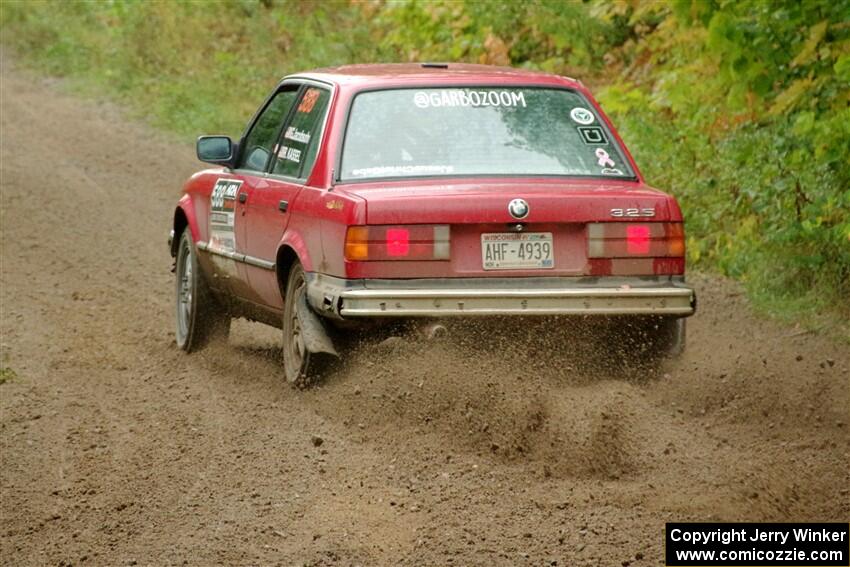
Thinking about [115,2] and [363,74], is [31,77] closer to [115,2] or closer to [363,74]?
[115,2]

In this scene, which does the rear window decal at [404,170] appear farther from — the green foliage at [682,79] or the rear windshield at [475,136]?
the green foliage at [682,79]

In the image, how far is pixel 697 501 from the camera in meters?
5.39

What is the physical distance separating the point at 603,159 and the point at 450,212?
1044 millimetres

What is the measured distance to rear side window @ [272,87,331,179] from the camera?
A: 7.62m

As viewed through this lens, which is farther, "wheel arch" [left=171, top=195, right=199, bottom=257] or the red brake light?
"wheel arch" [left=171, top=195, right=199, bottom=257]

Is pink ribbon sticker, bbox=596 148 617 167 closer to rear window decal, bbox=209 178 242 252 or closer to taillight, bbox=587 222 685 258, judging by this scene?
taillight, bbox=587 222 685 258

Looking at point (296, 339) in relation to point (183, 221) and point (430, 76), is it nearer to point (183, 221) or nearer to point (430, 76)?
point (430, 76)

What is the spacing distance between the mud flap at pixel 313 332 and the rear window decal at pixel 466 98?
3.67ft

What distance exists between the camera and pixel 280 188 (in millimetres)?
7836

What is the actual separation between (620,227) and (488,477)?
1562mm

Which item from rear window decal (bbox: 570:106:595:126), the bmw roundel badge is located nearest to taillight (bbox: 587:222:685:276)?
the bmw roundel badge

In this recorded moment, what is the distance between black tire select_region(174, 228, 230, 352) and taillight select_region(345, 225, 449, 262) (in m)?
2.71

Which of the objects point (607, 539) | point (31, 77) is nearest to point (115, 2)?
point (31, 77)

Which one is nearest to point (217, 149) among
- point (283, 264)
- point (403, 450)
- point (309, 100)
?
point (309, 100)
